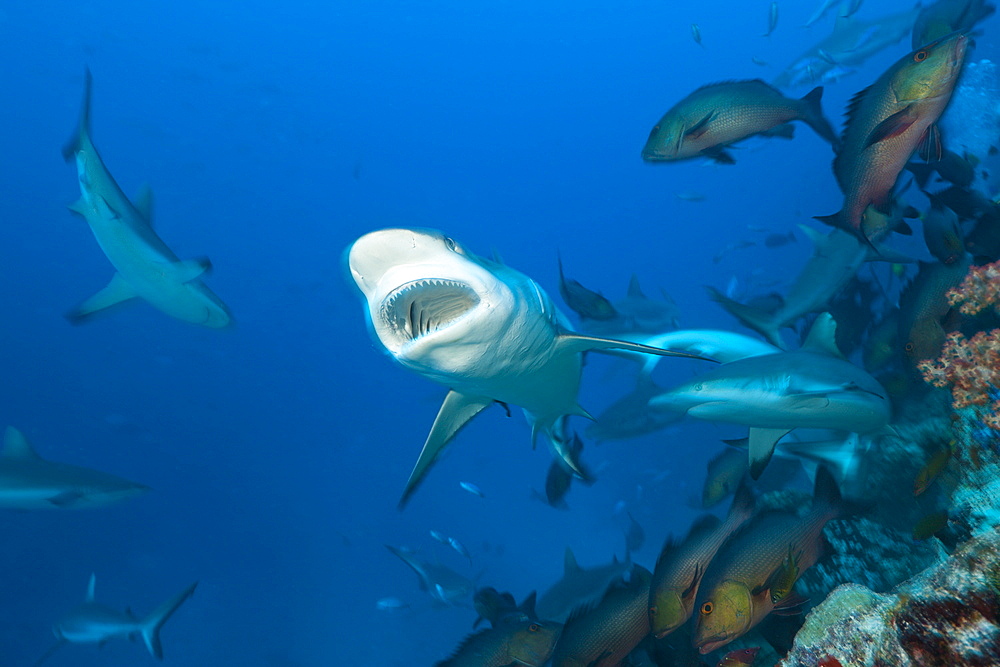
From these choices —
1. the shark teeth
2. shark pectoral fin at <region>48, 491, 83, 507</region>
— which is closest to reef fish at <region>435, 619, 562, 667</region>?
the shark teeth

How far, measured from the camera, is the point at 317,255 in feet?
226

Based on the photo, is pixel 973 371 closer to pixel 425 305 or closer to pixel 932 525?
pixel 932 525

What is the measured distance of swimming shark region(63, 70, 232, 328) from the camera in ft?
14.9

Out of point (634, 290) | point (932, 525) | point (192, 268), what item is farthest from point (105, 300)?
point (634, 290)

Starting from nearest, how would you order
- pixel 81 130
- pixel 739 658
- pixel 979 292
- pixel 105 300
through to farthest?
1. pixel 739 658
2. pixel 979 292
3. pixel 81 130
4. pixel 105 300

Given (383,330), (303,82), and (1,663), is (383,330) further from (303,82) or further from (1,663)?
(303,82)

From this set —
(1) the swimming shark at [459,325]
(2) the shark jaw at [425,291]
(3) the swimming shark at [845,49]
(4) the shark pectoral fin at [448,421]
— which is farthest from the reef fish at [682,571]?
(3) the swimming shark at [845,49]

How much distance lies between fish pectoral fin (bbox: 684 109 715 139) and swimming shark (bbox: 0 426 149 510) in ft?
30.2

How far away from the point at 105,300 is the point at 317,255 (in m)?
67.1

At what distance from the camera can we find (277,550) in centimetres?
3838

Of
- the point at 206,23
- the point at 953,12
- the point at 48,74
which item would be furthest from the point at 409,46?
the point at 953,12

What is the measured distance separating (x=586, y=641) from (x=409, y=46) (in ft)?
219

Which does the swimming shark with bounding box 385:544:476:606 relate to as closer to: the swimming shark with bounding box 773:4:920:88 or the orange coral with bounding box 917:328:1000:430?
the orange coral with bounding box 917:328:1000:430

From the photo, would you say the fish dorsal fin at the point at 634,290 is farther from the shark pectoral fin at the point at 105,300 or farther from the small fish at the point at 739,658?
the shark pectoral fin at the point at 105,300
